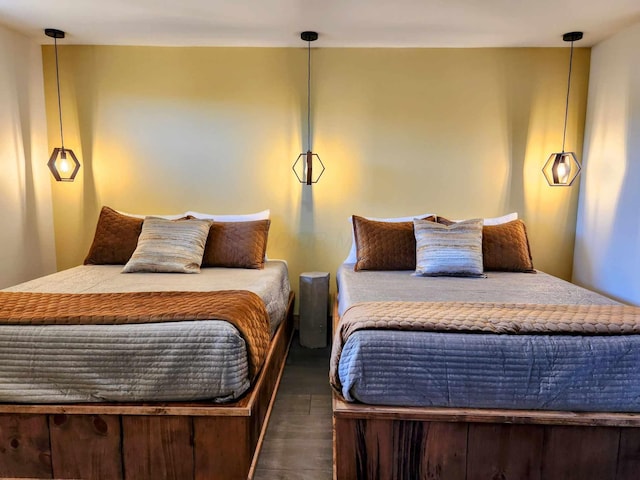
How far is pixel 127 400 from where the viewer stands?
1.49 meters

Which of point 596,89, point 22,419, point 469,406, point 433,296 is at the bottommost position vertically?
point 22,419

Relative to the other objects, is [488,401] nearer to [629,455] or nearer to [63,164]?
[629,455]

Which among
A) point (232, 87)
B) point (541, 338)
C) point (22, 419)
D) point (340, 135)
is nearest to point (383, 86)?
point (340, 135)

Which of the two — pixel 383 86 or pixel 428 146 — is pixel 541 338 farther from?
pixel 383 86

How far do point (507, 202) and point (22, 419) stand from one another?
3.25 meters

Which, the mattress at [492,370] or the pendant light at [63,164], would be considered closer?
the mattress at [492,370]

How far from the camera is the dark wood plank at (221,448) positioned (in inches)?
58.9

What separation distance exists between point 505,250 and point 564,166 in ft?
2.82

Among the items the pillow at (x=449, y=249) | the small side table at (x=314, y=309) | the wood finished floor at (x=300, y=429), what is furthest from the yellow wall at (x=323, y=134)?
the wood finished floor at (x=300, y=429)

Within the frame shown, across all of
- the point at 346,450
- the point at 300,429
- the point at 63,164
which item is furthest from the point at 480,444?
the point at 63,164

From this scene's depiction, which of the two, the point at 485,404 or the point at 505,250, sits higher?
the point at 505,250

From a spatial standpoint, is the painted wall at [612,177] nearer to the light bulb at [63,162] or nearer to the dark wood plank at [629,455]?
the dark wood plank at [629,455]

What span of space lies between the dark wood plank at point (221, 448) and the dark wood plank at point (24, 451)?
0.58 metres

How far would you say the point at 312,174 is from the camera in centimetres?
315
